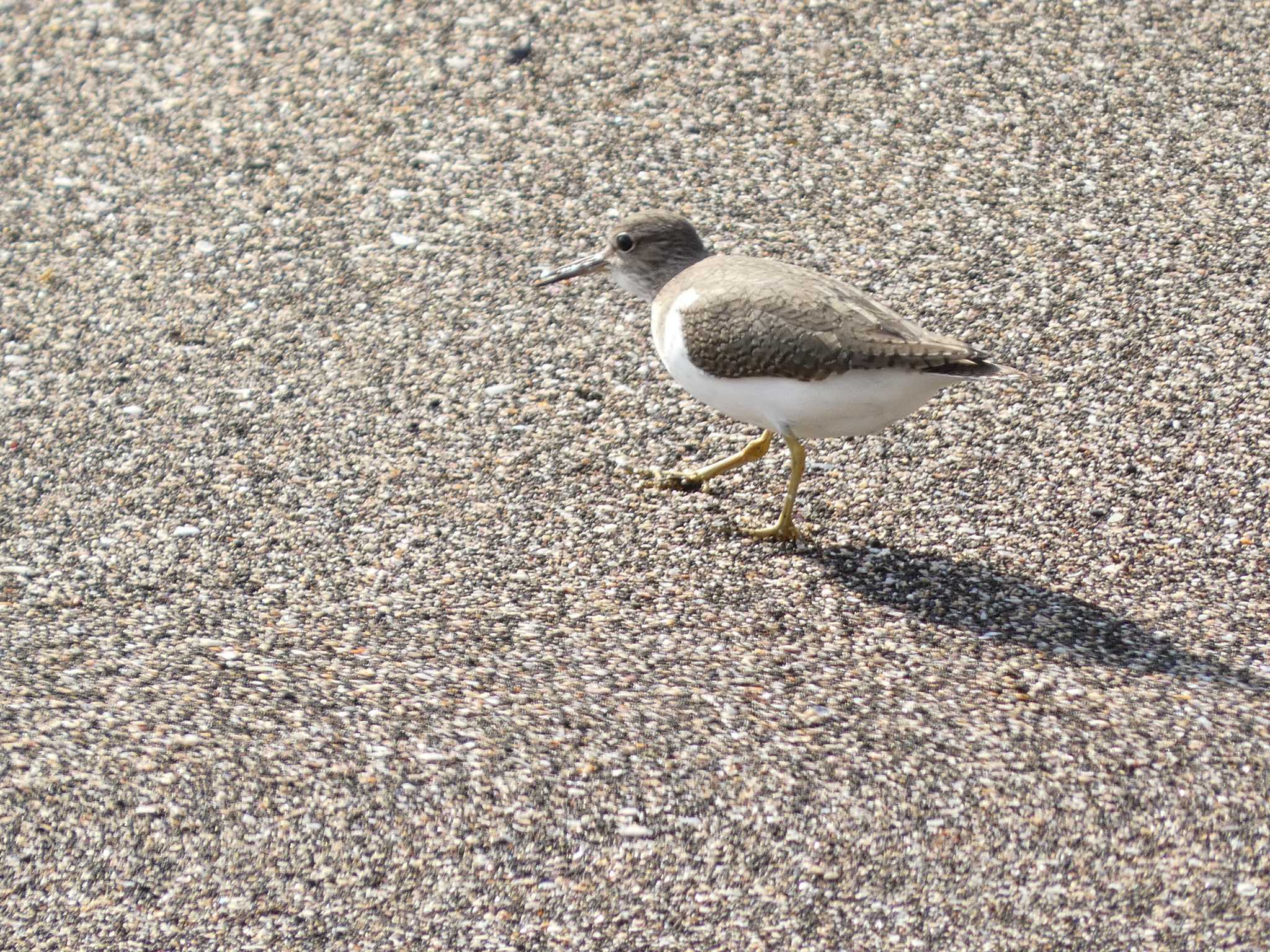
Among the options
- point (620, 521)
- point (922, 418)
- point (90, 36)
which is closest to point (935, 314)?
point (922, 418)

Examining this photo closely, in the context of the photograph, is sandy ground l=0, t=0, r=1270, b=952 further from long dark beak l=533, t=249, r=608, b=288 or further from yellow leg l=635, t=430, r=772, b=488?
long dark beak l=533, t=249, r=608, b=288

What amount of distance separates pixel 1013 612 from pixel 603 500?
1.54 meters

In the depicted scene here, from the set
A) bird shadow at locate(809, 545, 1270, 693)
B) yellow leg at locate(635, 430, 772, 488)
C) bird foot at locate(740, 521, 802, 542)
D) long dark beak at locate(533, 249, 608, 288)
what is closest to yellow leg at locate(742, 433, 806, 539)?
bird foot at locate(740, 521, 802, 542)

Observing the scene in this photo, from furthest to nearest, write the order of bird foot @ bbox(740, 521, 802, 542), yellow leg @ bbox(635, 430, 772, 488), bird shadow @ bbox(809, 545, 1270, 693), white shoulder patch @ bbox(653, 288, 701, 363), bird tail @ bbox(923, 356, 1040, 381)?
yellow leg @ bbox(635, 430, 772, 488)
bird foot @ bbox(740, 521, 802, 542)
white shoulder patch @ bbox(653, 288, 701, 363)
bird tail @ bbox(923, 356, 1040, 381)
bird shadow @ bbox(809, 545, 1270, 693)

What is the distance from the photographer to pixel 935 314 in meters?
6.11

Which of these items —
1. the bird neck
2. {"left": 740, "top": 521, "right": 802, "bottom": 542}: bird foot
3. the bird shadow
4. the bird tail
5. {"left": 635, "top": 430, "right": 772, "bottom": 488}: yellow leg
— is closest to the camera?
the bird shadow

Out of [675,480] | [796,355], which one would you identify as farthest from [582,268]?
[796,355]

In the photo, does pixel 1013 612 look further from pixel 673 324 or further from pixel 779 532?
pixel 673 324

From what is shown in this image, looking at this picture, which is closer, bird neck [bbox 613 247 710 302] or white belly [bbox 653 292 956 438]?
white belly [bbox 653 292 956 438]

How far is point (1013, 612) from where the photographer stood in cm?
465

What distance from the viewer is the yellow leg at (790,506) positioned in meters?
4.97

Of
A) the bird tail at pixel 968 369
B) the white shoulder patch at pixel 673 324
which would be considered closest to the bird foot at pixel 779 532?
the white shoulder patch at pixel 673 324

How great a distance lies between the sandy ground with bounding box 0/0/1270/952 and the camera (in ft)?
11.5

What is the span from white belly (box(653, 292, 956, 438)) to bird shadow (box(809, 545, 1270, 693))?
0.47 meters
